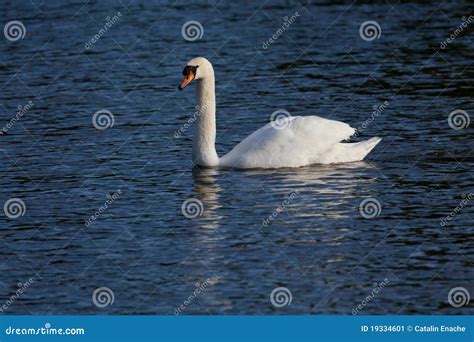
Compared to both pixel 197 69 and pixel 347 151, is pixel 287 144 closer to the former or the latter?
pixel 347 151

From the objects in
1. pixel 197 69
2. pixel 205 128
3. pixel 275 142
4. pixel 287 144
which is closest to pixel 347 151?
pixel 287 144

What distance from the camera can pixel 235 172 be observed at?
19797mm

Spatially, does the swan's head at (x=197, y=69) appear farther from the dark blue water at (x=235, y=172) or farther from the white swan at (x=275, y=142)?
the dark blue water at (x=235, y=172)

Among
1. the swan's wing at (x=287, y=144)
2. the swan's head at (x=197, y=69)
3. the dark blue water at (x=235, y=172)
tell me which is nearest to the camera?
the dark blue water at (x=235, y=172)

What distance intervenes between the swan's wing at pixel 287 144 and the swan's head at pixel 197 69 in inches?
49.9

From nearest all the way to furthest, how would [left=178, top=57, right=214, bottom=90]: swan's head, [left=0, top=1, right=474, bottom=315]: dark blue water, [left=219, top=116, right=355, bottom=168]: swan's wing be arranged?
[left=0, top=1, right=474, bottom=315]: dark blue water → [left=219, top=116, right=355, bottom=168]: swan's wing → [left=178, top=57, right=214, bottom=90]: swan's head

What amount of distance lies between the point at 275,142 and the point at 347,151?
4.07ft

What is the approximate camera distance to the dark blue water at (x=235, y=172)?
47.3 ft

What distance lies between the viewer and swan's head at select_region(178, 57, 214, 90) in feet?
65.7

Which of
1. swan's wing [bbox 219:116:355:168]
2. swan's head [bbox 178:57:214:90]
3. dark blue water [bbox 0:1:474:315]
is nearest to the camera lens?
dark blue water [bbox 0:1:474:315]

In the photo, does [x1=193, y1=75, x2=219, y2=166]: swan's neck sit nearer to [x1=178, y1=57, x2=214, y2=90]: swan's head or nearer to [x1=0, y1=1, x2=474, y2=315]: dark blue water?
[x1=178, y1=57, x2=214, y2=90]: swan's head

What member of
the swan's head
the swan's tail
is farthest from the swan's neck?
the swan's tail

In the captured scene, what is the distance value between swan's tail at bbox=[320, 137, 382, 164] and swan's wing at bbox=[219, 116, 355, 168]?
0.47ft

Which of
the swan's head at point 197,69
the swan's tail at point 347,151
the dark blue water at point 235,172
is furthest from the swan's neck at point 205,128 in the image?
the swan's tail at point 347,151
